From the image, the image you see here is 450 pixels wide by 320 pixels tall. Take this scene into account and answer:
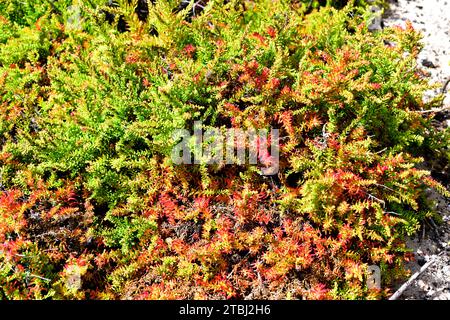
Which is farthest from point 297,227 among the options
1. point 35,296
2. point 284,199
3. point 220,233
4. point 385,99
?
point 35,296

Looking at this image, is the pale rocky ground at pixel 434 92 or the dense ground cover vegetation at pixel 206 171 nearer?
the dense ground cover vegetation at pixel 206 171

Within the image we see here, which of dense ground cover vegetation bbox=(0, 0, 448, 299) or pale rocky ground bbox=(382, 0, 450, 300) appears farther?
pale rocky ground bbox=(382, 0, 450, 300)

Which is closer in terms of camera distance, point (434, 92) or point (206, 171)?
point (206, 171)

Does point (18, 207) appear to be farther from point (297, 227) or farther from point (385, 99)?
point (385, 99)
